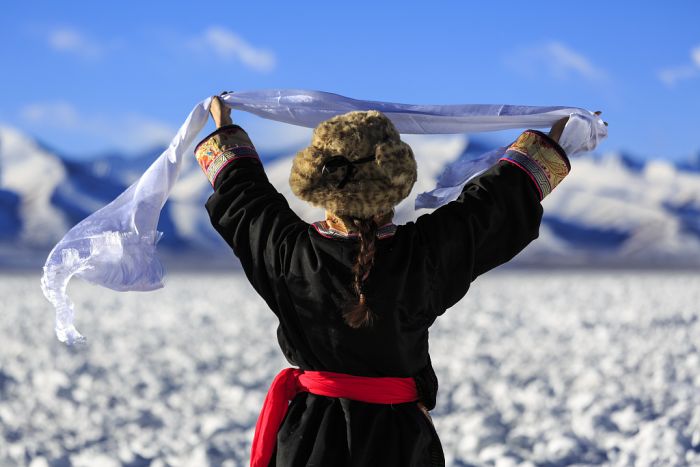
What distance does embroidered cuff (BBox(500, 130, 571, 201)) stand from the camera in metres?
2.17

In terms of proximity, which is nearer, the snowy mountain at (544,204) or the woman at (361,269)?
the woman at (361,269)

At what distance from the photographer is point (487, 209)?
208 cm

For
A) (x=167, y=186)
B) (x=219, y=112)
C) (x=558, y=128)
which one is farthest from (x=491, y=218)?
(x=167, y=186)

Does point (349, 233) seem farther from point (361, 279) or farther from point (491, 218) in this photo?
point (491, 218)

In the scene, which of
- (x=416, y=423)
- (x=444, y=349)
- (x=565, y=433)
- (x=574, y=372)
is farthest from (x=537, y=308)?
(x=416, y=423)

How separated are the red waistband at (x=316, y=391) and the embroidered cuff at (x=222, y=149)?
453 millimetres

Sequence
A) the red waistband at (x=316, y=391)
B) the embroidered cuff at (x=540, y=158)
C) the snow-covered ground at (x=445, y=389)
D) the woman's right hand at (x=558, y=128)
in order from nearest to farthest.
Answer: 1. the red waistband at (x=316, y=391)
2. the embroidered cuff at (x=540, y=158)
3. the woman's right hand at (x=558, y=128)
4. the snow-covered ground at (x=445, y=389)

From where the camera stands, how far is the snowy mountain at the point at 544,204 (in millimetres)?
64125

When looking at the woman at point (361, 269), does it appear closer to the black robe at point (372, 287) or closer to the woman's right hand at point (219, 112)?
the black robe at point (372, 287)

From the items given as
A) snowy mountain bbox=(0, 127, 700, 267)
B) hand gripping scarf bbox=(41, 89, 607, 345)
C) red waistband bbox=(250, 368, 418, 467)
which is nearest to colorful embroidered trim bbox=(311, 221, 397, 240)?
red waistband bbox=(250, 368, 418, 467)

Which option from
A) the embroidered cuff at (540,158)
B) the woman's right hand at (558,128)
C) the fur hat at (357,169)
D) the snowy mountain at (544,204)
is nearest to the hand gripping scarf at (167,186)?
the woman's right hand at (558,128)

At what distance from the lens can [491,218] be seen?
2.08 m

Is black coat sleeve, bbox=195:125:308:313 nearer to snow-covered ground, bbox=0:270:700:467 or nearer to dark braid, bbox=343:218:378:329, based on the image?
dark braid, bbox=343:218:378:329

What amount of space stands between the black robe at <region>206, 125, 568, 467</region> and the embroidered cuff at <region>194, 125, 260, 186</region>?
0.08 metres
